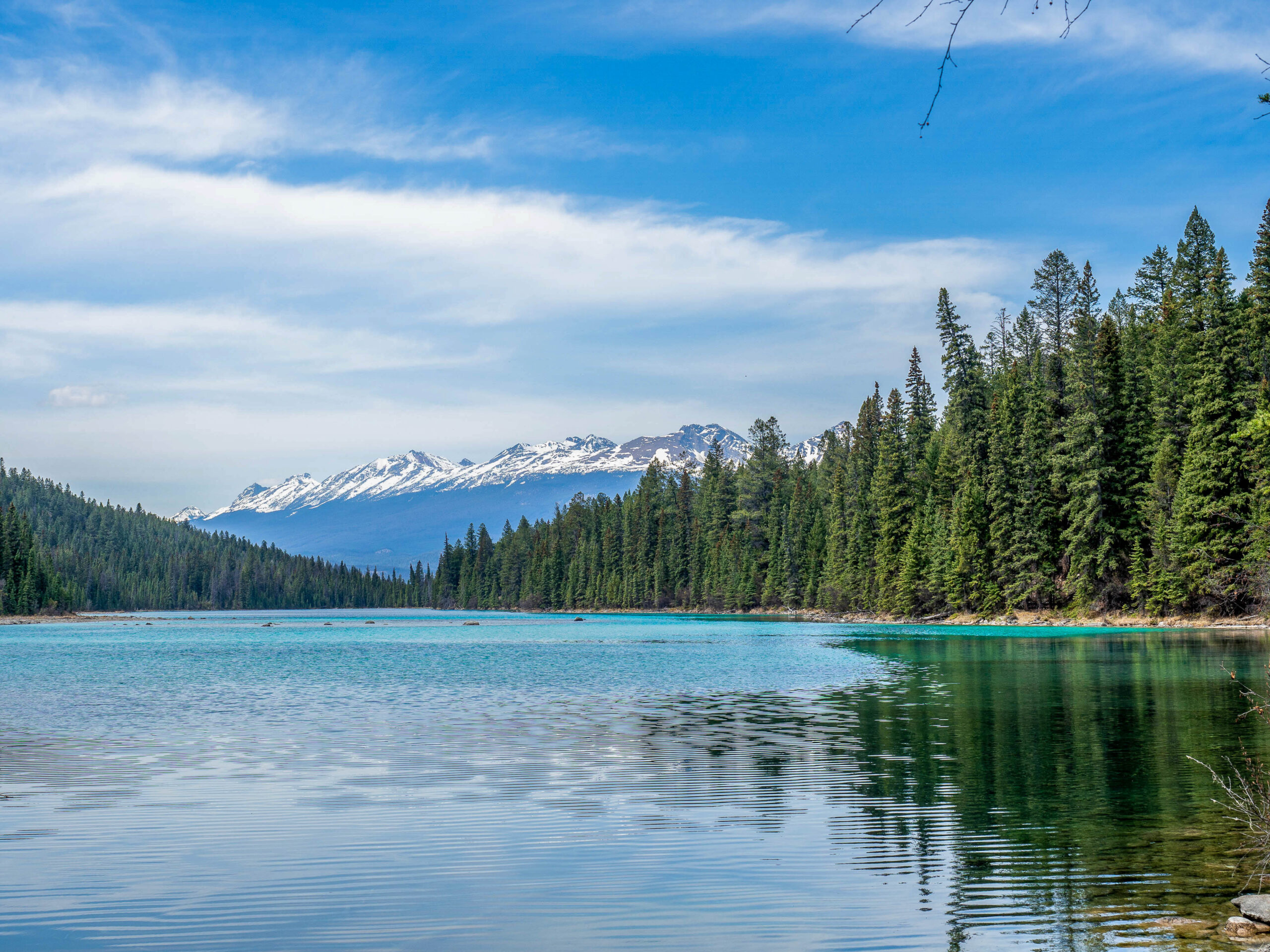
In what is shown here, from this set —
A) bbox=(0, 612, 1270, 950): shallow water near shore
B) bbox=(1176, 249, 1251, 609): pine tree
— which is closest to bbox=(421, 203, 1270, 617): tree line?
bbox=(1176, 249, 1251, 609): pine tree

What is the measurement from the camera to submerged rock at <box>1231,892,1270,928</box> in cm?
908

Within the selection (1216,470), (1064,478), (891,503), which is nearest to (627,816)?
(1216,470)

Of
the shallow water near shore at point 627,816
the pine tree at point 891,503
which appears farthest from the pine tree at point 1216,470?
the pine tree at point 891,503

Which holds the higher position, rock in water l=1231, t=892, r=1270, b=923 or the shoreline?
rock in water l=1231, t=892, r=1270, b=923

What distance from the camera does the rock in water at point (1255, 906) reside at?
9.08 meters

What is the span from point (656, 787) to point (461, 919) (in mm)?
7029

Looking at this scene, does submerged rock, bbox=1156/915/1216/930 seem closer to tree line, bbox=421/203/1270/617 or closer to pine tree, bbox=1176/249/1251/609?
tree line, bbox=421/203/1270/617

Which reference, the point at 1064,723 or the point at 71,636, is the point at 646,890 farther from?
the point at 71,636

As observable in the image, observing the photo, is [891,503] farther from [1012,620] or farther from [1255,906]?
[1255,906]

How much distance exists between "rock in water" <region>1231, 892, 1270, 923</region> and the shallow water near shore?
8.2 inches

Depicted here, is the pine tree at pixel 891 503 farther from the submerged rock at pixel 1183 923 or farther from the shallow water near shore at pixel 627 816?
the submerged rock at pixel 1183 923

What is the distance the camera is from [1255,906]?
30.5 feet

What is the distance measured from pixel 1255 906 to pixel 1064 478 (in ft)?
231

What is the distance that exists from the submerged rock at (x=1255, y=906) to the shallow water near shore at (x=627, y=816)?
20 cm
